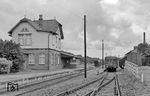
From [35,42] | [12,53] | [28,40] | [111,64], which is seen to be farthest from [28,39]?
[111,64]

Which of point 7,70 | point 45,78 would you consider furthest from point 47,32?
point 45,78

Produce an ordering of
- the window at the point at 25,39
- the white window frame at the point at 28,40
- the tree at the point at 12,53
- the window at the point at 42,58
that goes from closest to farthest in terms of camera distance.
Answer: the tree at the point at 12,53 < the window at the point at 42,58 < the white window frame at the point at 28,40 < the window at the point at 25,39

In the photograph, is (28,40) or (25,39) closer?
(28,40)

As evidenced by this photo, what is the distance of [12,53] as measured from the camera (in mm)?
40500

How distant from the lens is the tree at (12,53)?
40.4 meters

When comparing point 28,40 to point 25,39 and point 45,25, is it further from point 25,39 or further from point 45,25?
point 45,25

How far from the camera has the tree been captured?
133 feet

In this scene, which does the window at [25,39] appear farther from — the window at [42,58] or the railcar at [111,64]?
the railcar at [111,64]

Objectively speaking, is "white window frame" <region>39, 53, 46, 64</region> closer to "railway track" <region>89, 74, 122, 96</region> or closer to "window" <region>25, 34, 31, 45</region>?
"window" <region>25, 34, 31, 45</region>

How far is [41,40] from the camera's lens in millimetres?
52469

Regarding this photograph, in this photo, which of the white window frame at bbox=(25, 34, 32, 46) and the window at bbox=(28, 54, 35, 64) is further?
the white window frame at bbox=(25, 34, 32, 46)

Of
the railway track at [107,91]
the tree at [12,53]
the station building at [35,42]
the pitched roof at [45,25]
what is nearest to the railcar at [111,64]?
the station building at [35,42]

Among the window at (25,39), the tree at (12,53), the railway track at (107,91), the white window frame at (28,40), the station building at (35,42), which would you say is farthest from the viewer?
the window at (25,39)

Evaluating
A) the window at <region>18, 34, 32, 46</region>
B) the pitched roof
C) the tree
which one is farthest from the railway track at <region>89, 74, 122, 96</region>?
the window at <region>18, 34, 32, 46</region>
